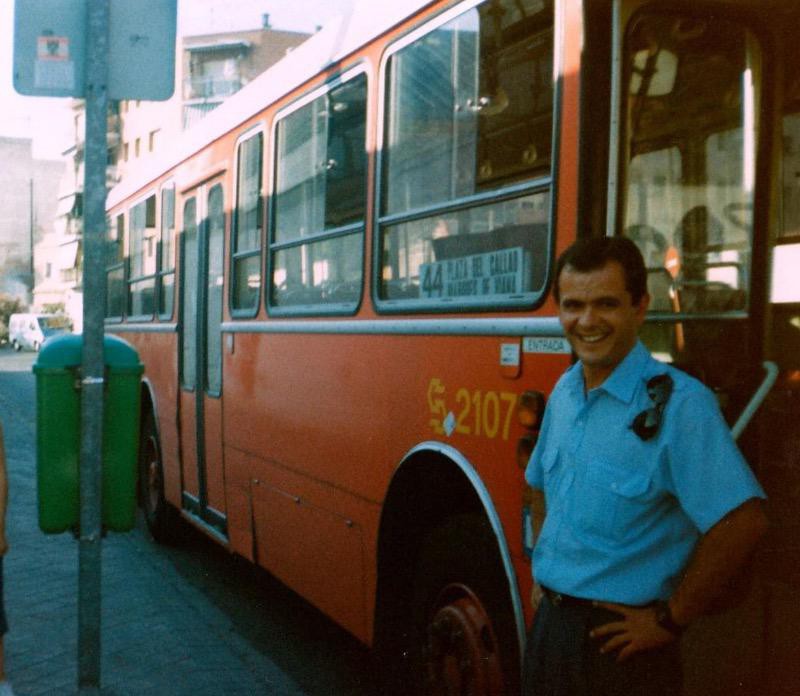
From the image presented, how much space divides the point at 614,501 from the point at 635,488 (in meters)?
0.06

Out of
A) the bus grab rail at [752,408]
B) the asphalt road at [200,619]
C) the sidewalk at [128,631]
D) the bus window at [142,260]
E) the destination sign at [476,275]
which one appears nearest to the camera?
the bus grab rail at [752,408]

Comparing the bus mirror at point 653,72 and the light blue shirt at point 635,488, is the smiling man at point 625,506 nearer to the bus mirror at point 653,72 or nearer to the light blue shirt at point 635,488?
the light blue shirt at point 635,488

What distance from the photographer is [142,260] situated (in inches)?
394

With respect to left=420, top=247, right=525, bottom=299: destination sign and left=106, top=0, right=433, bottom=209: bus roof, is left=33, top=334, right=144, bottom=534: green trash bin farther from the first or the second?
left=106, top=0, right=433, bottom=209: bus roof

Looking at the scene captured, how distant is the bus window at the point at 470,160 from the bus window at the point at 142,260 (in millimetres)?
5245

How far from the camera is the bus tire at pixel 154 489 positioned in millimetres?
8836

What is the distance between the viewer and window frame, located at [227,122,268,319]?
6.22 meters

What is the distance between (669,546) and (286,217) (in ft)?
12.2

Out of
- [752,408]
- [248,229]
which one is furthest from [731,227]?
[248,229]

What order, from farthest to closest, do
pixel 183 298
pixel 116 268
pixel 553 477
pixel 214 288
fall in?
1. pixel 116 268
2. pixel 183 298
3. pixel 214 288
4. pixel 553 477

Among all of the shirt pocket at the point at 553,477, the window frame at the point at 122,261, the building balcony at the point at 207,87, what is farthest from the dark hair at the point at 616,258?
the building balcony at the point at 207,87

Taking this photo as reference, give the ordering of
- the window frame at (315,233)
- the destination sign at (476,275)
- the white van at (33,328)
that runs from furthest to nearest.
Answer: the white van at (33,328) → the window frame at (315,233) → the destination sign at (476,275)

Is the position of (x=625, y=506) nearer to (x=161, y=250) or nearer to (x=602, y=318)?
(x=602, y=318)

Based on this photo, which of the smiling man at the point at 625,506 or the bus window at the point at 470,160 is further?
the bus window at the point at 470,160
